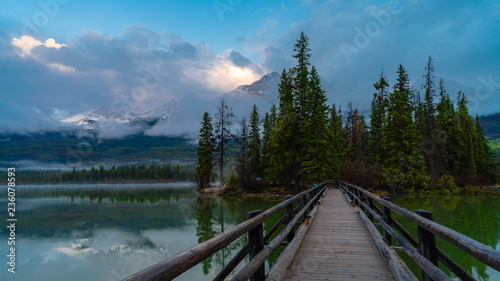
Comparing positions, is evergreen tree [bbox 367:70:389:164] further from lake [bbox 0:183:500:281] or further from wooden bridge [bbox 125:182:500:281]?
wooden bridge [bbox 125:182:500:281]

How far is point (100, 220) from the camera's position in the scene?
20938 millimetres

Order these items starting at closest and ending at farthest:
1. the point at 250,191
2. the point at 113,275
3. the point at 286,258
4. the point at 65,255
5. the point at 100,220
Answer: the point at 286,258, the point at 113,275, the point at 65,255, the point at 100,220, the point at 250,191

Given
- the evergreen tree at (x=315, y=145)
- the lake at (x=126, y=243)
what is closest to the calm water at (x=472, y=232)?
the lake at (x=126, y=243)

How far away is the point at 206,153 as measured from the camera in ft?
139

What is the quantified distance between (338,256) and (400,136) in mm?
33161

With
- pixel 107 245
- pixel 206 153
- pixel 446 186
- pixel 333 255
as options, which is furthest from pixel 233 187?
pixel 333 255

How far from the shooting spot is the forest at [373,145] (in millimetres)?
29812

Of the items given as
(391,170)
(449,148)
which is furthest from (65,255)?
(449,148)

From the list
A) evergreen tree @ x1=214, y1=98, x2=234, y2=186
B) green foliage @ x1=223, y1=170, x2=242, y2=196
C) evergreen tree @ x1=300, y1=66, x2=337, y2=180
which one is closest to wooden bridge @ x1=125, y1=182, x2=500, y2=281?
evergreen tree @ x1=300, y1=66, x2=337, y2=180

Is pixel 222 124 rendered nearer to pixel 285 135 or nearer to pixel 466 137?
pixel 285 135

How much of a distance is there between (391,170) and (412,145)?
4.32 m

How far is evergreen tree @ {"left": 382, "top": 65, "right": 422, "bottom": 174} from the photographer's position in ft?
105

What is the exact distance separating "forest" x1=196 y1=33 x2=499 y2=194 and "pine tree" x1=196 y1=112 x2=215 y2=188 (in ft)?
0.51

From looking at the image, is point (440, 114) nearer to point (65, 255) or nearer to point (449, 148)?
point (449, 148)
